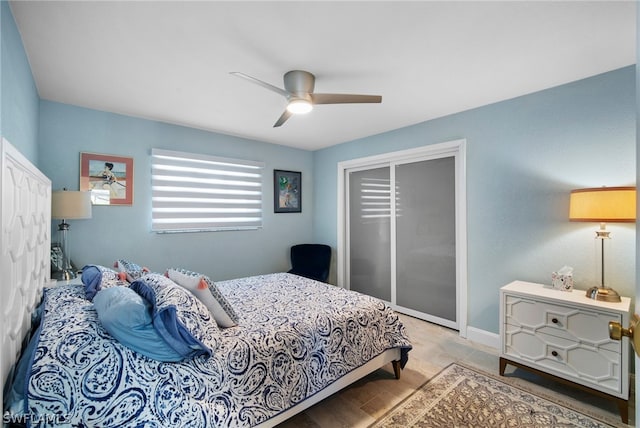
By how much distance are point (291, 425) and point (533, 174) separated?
287 centimetres

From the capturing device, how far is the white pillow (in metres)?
1.74

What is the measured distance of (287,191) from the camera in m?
4.57

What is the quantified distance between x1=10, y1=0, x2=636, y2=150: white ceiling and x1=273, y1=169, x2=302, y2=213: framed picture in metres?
1.68

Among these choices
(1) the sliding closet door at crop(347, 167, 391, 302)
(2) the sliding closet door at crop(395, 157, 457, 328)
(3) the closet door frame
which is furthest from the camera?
(1) the sliding closet door at crop(347, 167, 391, 302)

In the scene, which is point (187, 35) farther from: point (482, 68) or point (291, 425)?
point (291, 425)

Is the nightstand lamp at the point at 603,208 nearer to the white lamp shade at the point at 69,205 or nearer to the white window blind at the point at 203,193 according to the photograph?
the white window blind at the point at 203,193

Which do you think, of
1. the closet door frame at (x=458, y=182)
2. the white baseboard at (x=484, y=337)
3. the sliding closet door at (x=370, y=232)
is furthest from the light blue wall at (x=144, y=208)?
the white baseboard at (x=484, y=337)

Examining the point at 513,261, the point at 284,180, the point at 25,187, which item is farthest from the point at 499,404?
the point at 284,180

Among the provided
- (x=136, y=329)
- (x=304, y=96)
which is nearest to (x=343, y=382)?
(x=136, y=329)

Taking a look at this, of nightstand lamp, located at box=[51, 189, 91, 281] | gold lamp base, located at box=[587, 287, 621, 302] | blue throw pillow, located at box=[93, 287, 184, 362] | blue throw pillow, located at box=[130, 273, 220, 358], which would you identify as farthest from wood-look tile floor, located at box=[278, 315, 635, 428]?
nightstand lamp, located at box=[51, 189, 91, 281]

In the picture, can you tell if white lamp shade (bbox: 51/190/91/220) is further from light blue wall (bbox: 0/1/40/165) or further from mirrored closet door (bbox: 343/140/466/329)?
mirrored closet door (bbox: 343/140/466/329)

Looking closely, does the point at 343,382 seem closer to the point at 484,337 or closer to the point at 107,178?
the point at 484,337

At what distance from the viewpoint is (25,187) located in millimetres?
1433

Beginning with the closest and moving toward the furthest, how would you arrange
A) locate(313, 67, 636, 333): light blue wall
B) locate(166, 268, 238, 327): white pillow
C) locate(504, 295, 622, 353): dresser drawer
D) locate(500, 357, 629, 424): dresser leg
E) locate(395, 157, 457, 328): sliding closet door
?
locate(166, 268, 238, 327): white pillow < locate(500, 357, 629, 424): dresser leg < locate(504, 295, 622, 353): dresser drawer < locate(313, 67, 636, 333): light blue wall < locate(395, 157, 457, 328): sliding closet door
